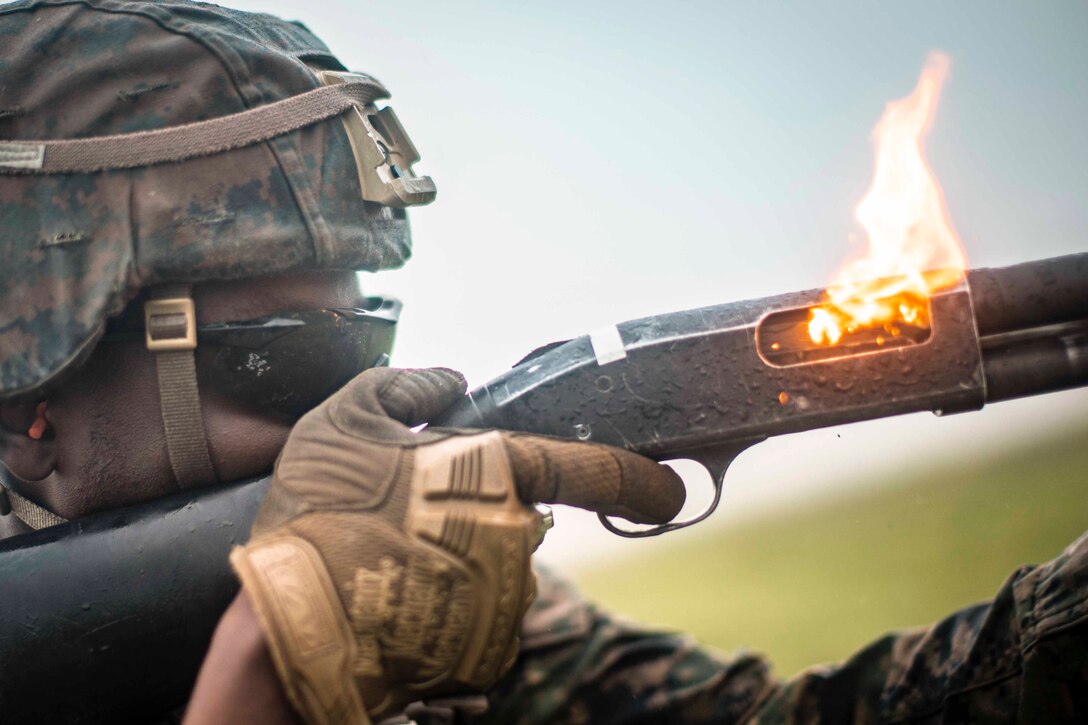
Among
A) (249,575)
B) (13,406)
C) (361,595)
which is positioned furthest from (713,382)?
(13,406)

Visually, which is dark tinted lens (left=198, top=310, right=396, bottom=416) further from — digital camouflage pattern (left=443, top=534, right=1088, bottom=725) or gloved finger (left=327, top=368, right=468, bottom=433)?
digital camouflage pattern (left=443, top=534, right=1088, bottom=725)

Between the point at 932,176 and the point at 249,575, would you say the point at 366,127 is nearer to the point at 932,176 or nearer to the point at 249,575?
the point at 249,575

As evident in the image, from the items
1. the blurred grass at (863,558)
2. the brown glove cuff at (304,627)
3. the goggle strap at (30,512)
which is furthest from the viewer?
the blurred grass at (863,558)

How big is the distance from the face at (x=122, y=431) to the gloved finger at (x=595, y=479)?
31.1 inches

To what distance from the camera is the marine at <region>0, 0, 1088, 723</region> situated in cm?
186

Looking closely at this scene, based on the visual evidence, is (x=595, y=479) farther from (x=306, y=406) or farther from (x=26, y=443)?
(x=26, y=443)

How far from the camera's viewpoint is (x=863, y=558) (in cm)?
Result: 1049

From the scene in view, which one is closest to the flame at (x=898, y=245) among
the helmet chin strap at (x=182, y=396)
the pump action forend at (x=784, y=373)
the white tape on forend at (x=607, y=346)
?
the pump action forend at (x=784, y=373)

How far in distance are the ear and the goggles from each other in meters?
0.26

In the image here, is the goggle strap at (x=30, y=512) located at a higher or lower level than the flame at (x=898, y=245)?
lower

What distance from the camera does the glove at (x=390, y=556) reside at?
1.76 m

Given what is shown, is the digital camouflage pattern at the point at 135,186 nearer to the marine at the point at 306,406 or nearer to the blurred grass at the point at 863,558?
the marine at the point at 306,406

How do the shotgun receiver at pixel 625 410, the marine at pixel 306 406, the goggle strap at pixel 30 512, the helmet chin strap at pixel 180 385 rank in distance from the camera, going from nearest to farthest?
the marine at pixel 306 406 → the shotgun receiver at pixel 625 410 → the helmet chin strap at pixel 180 385 → the goggle strap at pixel 30 512

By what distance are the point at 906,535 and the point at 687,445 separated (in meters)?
8.95
